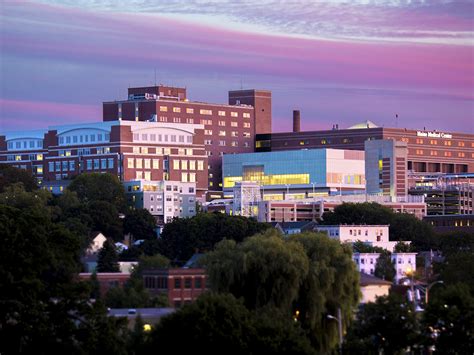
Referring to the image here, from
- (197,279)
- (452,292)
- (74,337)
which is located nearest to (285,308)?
(452,292)

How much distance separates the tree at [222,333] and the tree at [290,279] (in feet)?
67.9

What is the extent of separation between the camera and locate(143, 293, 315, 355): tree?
326 ft

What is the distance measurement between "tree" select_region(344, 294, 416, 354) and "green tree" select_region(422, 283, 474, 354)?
1155 mm

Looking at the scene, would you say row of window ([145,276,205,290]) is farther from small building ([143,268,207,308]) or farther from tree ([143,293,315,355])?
tree ([143,293,315,355])

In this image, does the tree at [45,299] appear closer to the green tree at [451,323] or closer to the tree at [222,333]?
the tree at [222,333]

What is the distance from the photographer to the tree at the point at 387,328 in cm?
10819

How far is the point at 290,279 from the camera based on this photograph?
13012 cm

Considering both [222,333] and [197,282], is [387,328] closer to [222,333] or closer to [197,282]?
[222,333]

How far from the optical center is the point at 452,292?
11212 cm

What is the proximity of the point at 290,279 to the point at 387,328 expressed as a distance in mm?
22013

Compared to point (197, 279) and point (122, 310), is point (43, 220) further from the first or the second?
point (197, 279)

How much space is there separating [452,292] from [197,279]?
6392 cm

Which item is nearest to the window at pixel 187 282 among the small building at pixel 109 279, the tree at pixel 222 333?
the small building at pixel 109 279

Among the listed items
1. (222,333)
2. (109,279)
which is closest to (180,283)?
(109,279)
